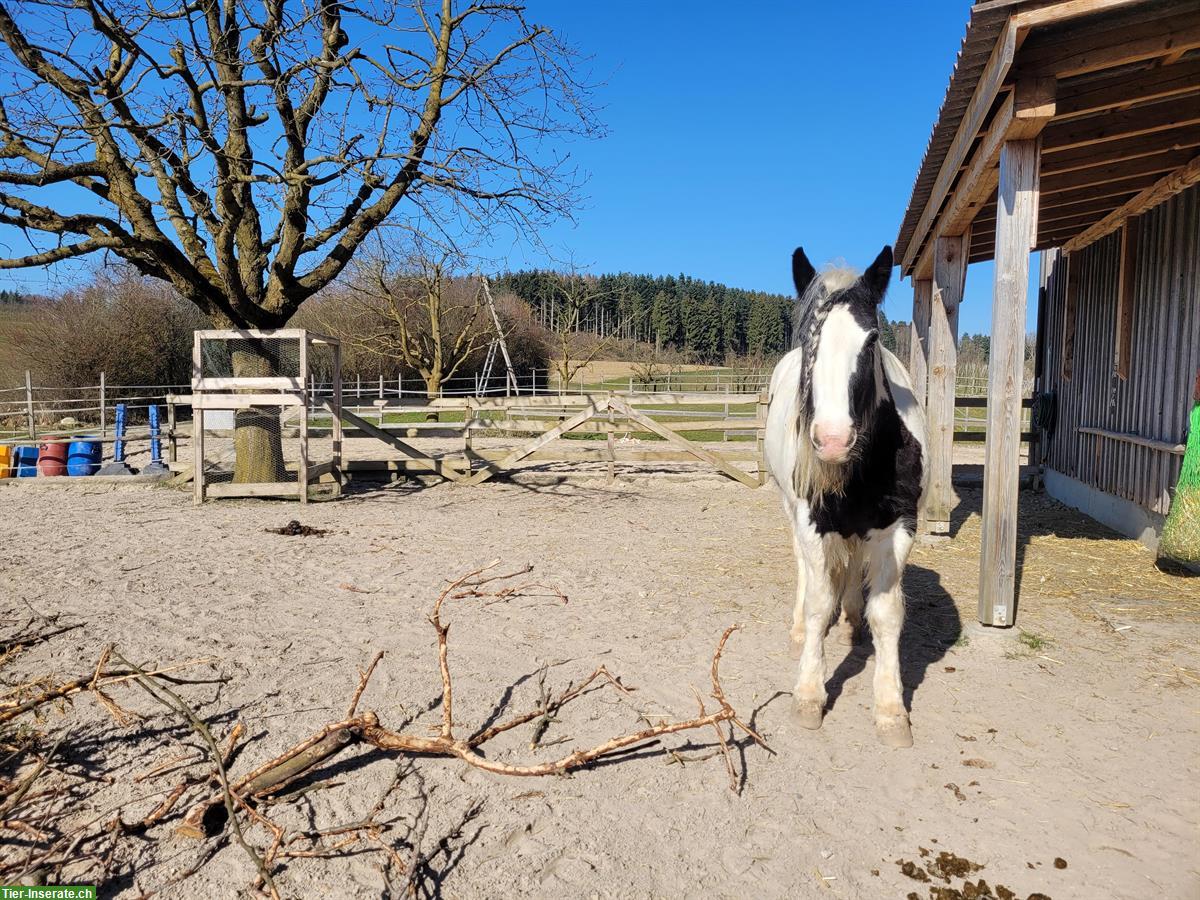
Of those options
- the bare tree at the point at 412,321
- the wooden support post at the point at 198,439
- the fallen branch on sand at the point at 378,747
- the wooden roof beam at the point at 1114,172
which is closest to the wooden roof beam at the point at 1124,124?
the wooden roof beam at the point at 1114,172

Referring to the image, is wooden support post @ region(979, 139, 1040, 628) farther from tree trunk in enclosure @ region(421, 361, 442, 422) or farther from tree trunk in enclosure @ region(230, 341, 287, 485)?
tree trunk in enclosure @ region(421, 361, 442, 422)

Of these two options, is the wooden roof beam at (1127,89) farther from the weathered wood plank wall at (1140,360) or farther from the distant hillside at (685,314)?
the distant hillside at (685,314)

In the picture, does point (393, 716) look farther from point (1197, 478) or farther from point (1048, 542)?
point (1048, 542)

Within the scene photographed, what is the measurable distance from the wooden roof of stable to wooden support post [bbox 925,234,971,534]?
0.98 feet

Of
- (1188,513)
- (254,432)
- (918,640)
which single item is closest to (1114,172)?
(1188,513)

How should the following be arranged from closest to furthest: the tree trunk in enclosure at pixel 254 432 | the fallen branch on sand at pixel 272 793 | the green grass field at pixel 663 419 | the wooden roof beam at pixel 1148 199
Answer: the fallen branch on sand at pixel 272 793 → the wooden roof beam at pixel 1148 199 → the tree trunk in enclosure at pixel 254 432 → the green grass field at pixel 663 419

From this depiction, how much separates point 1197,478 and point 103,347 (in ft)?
94.8

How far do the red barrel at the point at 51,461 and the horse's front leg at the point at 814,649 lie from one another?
40.5 feet

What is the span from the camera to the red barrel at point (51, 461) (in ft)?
36.5

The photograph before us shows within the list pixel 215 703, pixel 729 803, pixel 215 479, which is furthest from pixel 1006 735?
pixel 215 479

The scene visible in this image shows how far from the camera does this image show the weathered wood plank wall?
19.9 ft

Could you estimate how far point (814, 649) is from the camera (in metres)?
3.34

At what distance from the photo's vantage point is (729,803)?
2.63 meters

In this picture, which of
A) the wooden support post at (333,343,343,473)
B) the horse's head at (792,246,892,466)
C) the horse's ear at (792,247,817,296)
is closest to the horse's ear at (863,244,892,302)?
the horse's head at (792,246,892,466)
